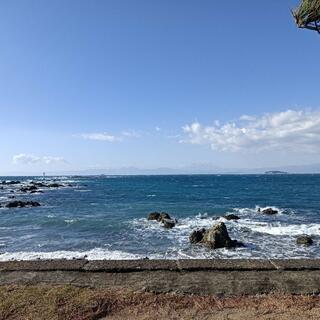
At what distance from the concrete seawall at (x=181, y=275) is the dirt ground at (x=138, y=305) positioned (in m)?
0.36

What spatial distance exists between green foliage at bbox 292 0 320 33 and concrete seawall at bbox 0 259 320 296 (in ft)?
13.7

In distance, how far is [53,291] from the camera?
6.07m

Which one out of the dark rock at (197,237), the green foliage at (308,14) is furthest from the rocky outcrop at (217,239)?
the green foliage at (308,14)

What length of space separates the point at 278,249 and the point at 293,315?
12803mm

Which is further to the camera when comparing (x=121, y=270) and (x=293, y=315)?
(x=121, y=270)

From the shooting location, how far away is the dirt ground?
532cm

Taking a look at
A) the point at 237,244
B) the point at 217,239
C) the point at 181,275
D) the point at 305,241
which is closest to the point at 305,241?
the point at 305,241

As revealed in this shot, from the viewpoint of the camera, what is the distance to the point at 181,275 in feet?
23.1

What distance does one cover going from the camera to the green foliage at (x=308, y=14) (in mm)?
5805

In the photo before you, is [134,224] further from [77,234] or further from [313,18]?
[313,18]

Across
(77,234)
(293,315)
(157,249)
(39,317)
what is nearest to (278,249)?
(157,249)

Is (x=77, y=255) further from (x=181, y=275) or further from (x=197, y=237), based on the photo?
(x=181, y=275)

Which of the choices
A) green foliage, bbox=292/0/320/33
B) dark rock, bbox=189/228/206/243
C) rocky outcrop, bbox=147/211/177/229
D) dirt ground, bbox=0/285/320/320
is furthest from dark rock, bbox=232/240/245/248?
green foliage, bbox=292/0/320/33

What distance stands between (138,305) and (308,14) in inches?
197
